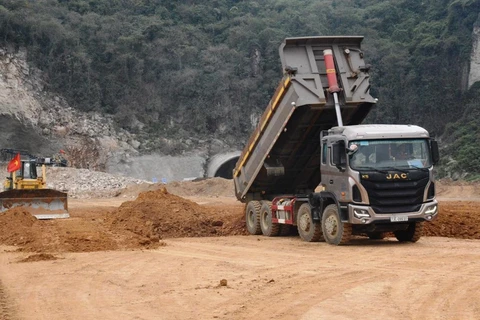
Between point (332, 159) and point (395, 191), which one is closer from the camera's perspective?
point (395, 191)

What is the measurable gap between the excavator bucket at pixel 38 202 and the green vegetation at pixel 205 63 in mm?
37259

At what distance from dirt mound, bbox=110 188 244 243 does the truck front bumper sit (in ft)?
21.7

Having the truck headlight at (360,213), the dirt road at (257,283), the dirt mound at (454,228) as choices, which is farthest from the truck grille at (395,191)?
the dirt mound at (454,228)

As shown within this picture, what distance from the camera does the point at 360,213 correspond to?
14.5 metres

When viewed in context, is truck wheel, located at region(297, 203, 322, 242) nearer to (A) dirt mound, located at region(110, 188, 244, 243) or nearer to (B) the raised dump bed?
(B) the raised dump bed

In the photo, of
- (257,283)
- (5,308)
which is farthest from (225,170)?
(5,308)

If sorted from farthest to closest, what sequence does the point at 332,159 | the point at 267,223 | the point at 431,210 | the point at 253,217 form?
1. the point at 253,217
2. the point at 267,223
3. the point at 332,159
4. the point at 431,210

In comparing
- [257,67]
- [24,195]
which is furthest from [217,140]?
[24,195]

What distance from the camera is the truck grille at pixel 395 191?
47.4ft

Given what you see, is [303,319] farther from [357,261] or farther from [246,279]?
[357,261]

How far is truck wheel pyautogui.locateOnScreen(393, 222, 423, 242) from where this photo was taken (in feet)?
50.7

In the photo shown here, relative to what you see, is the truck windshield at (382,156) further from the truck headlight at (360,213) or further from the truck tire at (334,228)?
the truck tire at (334,228)

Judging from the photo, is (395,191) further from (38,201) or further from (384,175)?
(38,201)

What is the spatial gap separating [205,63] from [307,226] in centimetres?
5188
